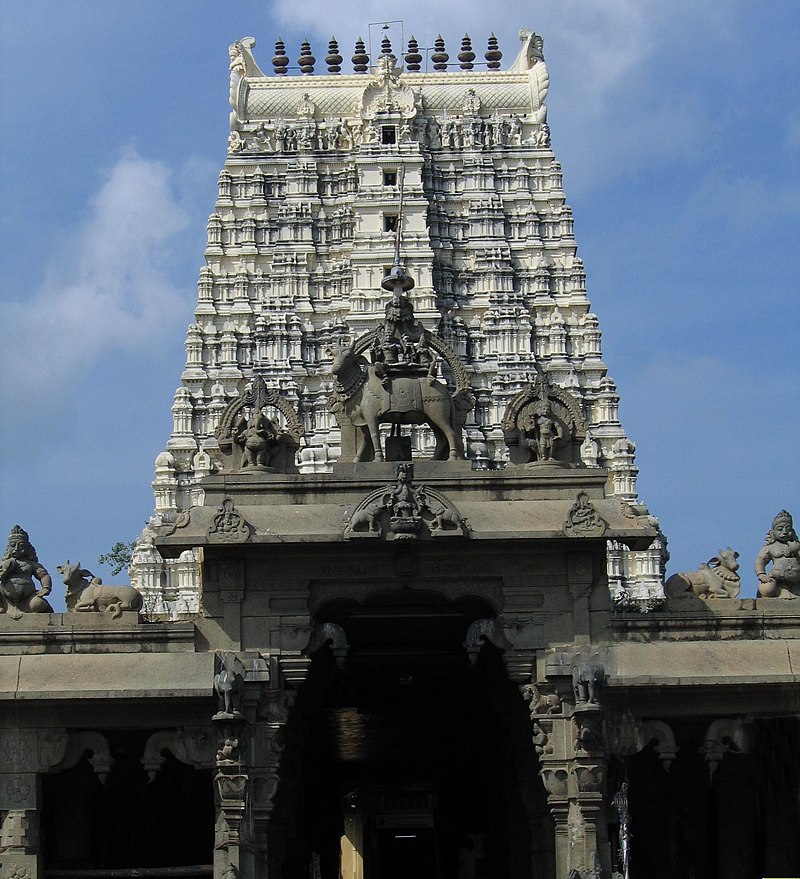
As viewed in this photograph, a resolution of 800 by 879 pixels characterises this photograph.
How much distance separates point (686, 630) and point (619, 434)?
5825 cm

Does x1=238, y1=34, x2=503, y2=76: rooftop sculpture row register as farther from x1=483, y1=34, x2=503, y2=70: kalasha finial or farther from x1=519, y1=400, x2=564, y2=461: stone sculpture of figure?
x1=519, y1=400, x2=564, y2=461: stone sculpture of figure

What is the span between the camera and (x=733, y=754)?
107 ft

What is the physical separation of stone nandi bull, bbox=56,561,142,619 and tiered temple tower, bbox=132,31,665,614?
5007 cm

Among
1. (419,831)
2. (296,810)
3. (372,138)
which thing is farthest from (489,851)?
(372,138)

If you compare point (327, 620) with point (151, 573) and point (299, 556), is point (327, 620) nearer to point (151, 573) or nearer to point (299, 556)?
point (299, 556)

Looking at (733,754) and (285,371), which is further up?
(285,371)

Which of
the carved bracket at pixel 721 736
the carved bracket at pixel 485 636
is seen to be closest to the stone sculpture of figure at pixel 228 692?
the carved bracket at pixel 485 636

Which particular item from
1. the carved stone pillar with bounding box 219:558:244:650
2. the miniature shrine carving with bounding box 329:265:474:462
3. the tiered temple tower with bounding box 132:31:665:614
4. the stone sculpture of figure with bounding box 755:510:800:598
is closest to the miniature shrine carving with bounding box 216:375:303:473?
the miniature shrine carving with bounding box 329:265:474:462

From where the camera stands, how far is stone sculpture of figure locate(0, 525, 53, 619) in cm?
3009

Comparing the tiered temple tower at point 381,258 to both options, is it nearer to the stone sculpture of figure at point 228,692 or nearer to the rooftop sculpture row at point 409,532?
the rooftop sculpture row at point 409,532

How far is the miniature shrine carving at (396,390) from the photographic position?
101 feet

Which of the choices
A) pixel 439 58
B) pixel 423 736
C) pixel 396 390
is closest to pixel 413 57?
pixel 439 58

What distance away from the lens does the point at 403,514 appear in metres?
29.0

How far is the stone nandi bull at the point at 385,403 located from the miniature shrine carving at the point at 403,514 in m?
1.65
